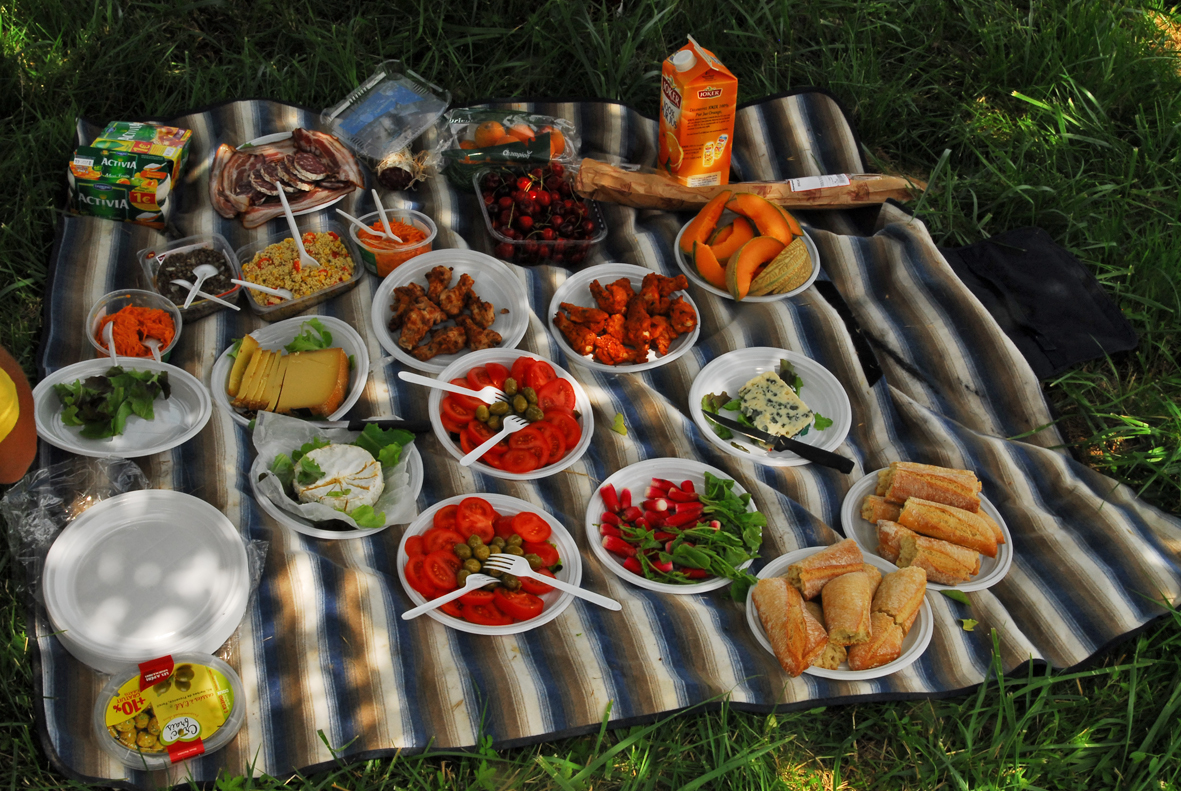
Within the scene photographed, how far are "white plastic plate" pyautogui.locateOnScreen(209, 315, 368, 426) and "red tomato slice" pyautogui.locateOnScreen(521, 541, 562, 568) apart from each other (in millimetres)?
896

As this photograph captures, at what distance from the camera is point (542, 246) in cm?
363

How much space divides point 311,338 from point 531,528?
1171 millimetres

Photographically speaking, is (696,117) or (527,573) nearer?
(527,573)

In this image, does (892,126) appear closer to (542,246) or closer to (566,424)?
(542,246)

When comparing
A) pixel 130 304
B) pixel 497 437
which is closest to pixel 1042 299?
pixel 497 437

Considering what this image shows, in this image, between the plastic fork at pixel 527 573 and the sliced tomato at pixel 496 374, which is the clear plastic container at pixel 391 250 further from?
the plastic fork at pixel 527 573

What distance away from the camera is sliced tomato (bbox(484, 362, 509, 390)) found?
10.5 ft

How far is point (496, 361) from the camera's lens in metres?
3.29

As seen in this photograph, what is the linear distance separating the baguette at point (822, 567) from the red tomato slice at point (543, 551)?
30.3 inches

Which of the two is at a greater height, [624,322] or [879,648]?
[624,322]

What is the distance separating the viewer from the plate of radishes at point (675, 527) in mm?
2791

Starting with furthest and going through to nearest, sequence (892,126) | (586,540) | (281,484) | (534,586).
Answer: (892,126), (586,540), (281,484), (534,586)

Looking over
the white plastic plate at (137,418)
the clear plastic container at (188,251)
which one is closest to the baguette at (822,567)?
the white plastic plate at (137,418)

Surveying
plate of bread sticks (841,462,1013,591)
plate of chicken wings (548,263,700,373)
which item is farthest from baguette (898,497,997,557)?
plate of chicken wings (548,263,700,373)
